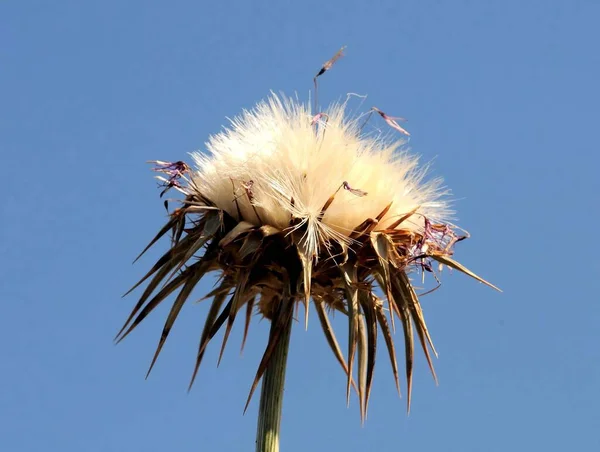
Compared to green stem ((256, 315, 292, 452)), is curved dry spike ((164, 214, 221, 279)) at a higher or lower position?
higher

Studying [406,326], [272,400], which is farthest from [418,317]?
[272,400]

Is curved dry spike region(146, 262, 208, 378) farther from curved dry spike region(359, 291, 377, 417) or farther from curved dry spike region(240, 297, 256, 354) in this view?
curved dry spike region(359, 291, 377, 417)

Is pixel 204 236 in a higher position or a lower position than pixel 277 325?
higher

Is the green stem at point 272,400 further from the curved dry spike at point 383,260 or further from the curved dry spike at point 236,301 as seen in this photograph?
the curved dry spike at point 383,260

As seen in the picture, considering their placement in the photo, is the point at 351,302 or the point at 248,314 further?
the point at 248,314

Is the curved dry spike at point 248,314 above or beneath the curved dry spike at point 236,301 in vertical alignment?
above

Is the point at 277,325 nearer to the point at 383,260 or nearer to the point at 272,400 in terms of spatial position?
the point at 272,400
